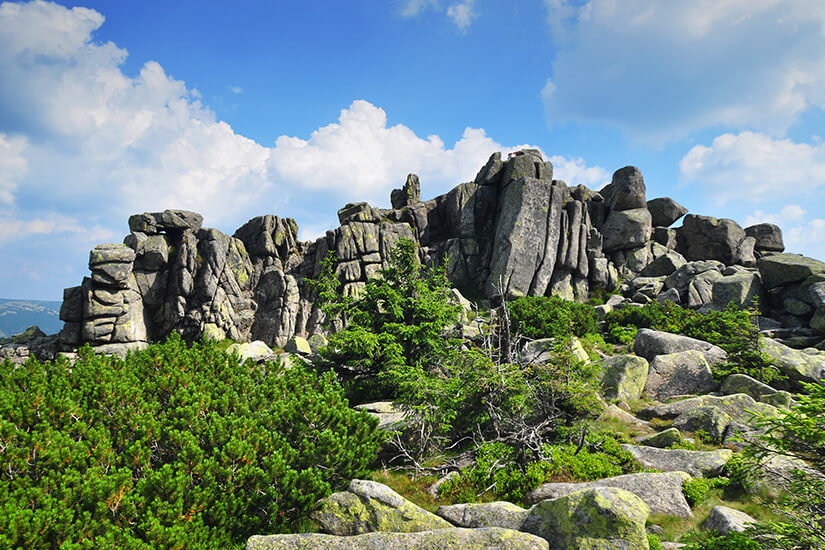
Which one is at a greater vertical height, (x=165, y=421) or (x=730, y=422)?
(x=165, y=421)

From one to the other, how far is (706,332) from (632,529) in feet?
75.8

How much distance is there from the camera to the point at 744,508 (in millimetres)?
8984

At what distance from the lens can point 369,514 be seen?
7.86 metres

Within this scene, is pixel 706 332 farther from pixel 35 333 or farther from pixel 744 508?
pixel 35 333

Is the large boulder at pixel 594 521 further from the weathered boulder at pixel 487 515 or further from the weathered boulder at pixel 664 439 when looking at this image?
the weathered boulder at pixel 664 439

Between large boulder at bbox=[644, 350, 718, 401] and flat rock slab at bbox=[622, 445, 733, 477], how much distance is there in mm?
6645

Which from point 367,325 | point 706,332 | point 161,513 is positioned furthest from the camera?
point 706,332

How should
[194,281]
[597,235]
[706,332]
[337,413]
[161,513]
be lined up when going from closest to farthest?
[161,513] < [337,413] < [706,332] < [194,281] < [597,235]

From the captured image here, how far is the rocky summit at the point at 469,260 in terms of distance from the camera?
3338 centimetres

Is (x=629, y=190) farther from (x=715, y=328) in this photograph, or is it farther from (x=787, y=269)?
(x=715, y=328)

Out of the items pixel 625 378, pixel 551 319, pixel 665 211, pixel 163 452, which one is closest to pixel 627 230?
pixel 665 211

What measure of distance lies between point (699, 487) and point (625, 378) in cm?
794

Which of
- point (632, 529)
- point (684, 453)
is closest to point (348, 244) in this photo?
point (684, 453)

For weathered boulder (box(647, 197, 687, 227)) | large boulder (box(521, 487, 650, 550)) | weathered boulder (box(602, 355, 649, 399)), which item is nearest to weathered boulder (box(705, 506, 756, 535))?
large boulder (box(521, 487, 650, 550))
